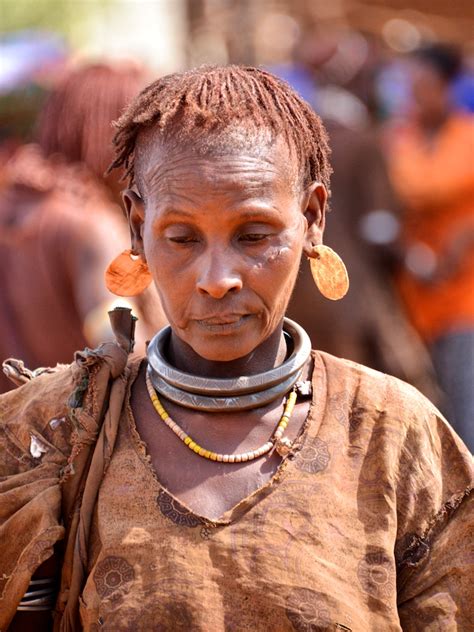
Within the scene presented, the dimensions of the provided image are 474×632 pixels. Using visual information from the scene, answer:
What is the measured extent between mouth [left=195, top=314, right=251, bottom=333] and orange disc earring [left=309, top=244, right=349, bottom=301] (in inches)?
13.4

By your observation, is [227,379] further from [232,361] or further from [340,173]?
[340,173]

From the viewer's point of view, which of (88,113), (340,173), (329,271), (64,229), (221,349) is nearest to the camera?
(221,349)

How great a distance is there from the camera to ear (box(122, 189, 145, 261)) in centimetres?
340

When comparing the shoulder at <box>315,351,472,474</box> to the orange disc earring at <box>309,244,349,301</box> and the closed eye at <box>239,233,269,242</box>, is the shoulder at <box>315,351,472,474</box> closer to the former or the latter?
the orange disc earring at <box>309,244,349,301</box>

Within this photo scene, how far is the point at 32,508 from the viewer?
322 centimetres

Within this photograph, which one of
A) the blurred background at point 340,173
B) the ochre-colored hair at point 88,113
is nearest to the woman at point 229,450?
the blurred background at point 340,173

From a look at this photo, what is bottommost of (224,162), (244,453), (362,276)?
(362,276)

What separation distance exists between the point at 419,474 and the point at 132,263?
2.95 feet

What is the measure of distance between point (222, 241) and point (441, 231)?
5.40m

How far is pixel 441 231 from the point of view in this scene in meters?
8.39

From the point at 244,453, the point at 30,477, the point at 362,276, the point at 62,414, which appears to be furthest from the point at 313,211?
the point at 362,276

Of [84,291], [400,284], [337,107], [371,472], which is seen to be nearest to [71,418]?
[371,472]

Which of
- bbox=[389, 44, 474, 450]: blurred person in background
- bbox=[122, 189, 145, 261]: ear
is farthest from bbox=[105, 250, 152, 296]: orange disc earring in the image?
bbox=[389, 44, 474, 450]: blurred person in background

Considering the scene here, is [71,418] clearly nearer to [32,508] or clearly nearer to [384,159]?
[32,508]
